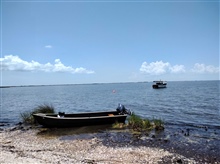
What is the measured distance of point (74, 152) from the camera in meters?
12.7

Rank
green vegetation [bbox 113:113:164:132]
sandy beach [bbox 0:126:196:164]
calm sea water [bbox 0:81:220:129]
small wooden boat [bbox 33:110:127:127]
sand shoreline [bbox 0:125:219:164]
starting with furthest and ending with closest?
calm sea water [bbox 0:81:220:129], small wooden boat [bbox 33:110:127:127], green vegetation [bbox 113:113:164:132], sand shoreline [bbox 0:125:219:164], sandy beach [bbox 0:126:196:164]

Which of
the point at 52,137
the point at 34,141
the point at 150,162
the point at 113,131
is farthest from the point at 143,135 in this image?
the point at 34,141

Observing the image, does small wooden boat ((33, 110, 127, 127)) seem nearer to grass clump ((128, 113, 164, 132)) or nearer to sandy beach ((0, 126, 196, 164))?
grass clump ((128, 113, 164, 132))

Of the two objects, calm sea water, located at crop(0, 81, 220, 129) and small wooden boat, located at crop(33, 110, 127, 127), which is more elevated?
small wooden boat, located at crop(33, 110, 127, 127)

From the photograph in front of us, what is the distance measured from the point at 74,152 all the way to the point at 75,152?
59 mm

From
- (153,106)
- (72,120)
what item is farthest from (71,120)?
(153,106)

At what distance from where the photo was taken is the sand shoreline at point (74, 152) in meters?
11.1

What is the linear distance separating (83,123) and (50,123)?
3.06 m

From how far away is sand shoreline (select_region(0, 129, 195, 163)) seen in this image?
11.1 m

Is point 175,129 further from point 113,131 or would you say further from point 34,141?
point 34,141

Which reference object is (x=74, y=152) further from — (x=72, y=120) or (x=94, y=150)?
(x=72, y=120)

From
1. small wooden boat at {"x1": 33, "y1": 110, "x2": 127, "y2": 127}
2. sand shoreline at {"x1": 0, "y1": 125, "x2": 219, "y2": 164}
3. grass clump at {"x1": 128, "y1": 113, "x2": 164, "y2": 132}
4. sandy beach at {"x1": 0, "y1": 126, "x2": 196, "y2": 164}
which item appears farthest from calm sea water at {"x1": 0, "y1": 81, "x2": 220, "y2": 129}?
sandy beach at {"x1": 0, "y1": 126, "x2": 196, "y2": 164}

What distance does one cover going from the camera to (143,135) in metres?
16.9

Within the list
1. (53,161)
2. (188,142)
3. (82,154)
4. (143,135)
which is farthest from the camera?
(143,135)
